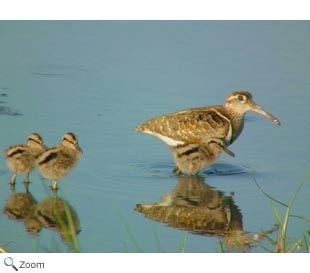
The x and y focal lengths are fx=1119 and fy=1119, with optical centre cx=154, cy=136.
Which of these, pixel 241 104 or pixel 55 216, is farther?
pixel 241 104

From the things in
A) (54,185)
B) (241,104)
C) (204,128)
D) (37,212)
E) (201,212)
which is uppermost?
(241,104)

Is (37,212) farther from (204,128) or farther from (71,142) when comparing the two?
(204,128)

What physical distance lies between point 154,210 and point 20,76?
3.92 m

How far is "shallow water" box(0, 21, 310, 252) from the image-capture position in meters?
8.92

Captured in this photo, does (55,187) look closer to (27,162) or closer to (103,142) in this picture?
(27,162)

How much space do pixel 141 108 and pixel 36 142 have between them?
6.17ft

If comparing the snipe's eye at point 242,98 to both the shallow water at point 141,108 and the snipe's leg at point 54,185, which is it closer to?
the shallow water at point 141,108

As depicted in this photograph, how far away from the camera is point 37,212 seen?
9.16 metres

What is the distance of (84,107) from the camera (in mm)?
11820

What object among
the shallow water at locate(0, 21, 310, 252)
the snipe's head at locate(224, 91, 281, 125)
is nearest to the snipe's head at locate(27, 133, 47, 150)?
the shallow water at locate(0, 21, 310, 252)

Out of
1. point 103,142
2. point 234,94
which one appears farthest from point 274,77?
point 103,142

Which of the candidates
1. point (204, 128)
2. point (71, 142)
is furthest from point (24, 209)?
point (204, 128)

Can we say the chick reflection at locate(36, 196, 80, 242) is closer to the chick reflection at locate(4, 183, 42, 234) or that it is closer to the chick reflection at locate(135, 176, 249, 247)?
the chick reflection at locate(4, 183, 42, 234)
